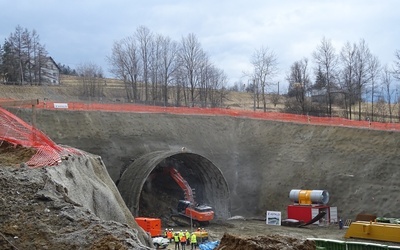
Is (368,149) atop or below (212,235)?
→ atop

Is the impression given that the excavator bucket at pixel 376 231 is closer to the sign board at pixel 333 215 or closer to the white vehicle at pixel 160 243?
the white vehicle at pixel 160 243

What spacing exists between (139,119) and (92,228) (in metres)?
27.6

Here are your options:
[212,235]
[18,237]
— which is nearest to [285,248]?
[18,237]

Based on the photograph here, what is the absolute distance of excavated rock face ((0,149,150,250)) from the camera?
10.1 m

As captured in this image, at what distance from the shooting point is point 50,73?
285ft

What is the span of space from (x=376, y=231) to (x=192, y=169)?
2159cm

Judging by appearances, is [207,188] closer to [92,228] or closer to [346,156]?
[346,156]

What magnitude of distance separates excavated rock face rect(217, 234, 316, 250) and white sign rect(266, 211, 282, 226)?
21.8 metres

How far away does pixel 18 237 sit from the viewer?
10.4m

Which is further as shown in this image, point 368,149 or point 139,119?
point 139,119

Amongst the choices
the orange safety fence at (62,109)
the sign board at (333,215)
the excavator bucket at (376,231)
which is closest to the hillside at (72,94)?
the orange safety fence at (62,109)

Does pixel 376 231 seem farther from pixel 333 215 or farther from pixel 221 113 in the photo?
pixel 221 113

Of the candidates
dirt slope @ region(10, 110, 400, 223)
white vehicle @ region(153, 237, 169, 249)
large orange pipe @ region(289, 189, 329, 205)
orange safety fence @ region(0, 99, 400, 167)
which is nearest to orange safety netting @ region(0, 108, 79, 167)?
orange safety fence @ region(0, 99, 400, 167)

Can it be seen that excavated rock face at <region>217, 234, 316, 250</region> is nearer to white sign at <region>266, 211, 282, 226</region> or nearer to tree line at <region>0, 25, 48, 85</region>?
white sign at <region>266, 211, 282, 226</region>
